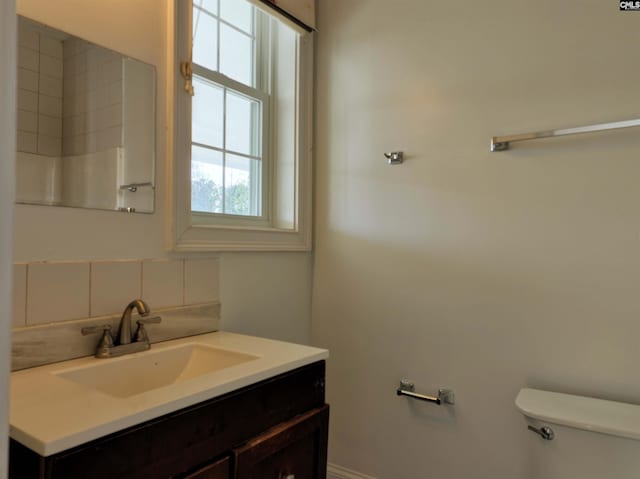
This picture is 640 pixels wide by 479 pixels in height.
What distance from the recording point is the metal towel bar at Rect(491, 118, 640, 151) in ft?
3.93

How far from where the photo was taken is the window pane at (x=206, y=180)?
59.6 inches

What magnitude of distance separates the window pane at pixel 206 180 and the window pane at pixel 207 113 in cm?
5

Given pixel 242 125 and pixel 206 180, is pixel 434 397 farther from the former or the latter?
pixel 242 125

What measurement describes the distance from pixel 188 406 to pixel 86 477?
7.7 inches

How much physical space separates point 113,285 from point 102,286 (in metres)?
0.03

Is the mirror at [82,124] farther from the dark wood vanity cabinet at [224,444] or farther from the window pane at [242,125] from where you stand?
the dark wood vanity cabinet at [224,444]

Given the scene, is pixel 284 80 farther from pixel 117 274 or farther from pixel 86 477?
pixel 86 477

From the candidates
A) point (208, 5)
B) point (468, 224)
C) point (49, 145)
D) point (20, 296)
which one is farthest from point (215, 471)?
point (208, 5)

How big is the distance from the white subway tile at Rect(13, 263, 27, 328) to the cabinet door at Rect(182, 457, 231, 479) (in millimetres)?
532

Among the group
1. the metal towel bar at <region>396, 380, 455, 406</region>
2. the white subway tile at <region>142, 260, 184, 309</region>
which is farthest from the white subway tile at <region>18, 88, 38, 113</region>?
the metal towel bar at <region>396, 380, 455, 406</region>

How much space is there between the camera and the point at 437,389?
61.5 inches

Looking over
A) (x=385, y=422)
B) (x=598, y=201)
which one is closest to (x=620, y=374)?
(x=598, y=201)

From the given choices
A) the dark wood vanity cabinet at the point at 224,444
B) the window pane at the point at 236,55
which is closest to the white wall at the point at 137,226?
the window pane at the point at 236,55

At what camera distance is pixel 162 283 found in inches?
50.6
